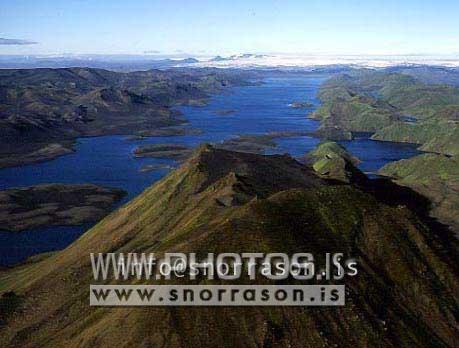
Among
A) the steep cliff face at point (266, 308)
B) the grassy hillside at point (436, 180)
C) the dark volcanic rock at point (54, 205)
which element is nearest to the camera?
the steep cliff face at point (266, 308)

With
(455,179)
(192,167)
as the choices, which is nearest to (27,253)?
(192,167)

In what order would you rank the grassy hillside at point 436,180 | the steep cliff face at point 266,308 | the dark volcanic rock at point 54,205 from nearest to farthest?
the steep cliff face at point 266,308 < the grassy hillside at point 436,180 < the dark volcanic rock at point 54,205

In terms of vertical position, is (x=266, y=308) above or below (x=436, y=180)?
above

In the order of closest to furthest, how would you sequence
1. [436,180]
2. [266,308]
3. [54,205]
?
[266,308], [54,205], [436,180]

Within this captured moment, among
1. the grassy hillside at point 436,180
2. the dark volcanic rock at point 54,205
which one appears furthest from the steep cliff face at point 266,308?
the grassy hillside at point 436,180

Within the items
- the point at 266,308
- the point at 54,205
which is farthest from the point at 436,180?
the point at 266,308

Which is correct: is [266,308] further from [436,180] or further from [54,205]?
[436,180]

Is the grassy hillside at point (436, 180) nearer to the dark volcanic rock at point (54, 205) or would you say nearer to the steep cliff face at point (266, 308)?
the steep cliff face at point (266, 308)

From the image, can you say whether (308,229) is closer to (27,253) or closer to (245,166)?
(245,166)
